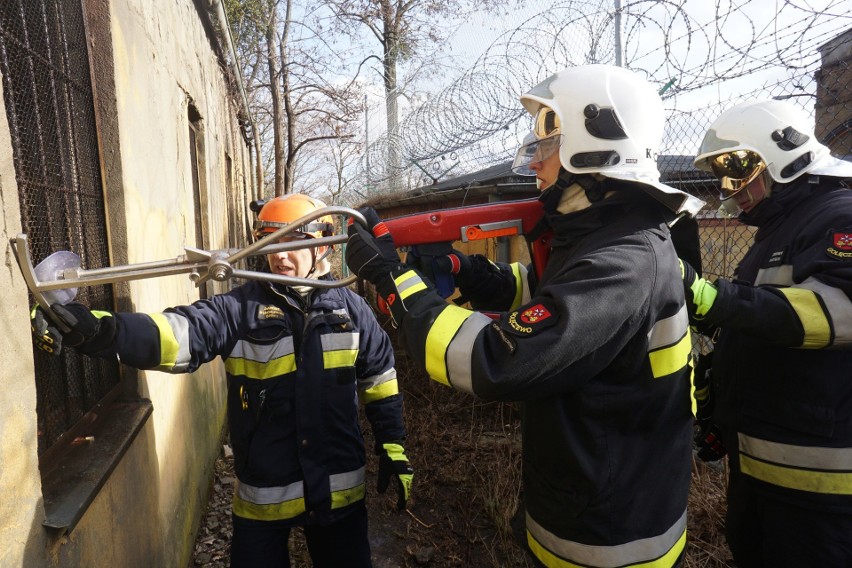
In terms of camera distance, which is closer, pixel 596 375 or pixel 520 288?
pixel 596 375

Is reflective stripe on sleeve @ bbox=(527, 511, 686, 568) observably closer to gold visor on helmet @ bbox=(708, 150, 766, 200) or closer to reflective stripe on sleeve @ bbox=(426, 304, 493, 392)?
reflective stripe on sleeve @ bbox=(426, 304, 493, 392)

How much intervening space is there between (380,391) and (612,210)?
1.26m

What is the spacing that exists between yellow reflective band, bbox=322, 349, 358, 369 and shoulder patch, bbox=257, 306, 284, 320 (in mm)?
234

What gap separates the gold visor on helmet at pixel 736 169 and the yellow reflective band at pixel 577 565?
1.62m

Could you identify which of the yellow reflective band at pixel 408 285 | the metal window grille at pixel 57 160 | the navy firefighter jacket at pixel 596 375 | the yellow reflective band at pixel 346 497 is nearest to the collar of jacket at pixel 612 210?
the navy firefighter jacket at pixel 596 375

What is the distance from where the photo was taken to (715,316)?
1.91 metres

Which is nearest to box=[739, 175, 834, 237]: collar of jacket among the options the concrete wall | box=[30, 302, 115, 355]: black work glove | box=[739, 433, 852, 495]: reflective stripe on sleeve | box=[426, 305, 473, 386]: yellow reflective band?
box=[739, 433, 852, 495]: reflective stripe on sleeve

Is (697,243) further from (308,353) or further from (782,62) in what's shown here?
(782,62)

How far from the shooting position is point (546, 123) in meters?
1.75

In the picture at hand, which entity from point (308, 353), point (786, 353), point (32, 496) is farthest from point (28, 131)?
point (786, 353)

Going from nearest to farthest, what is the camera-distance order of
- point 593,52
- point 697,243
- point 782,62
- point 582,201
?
point 582,201
point 697,243
point 782,62
point 593,52

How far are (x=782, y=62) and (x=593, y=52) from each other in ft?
4.39

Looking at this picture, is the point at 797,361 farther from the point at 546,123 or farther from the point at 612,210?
the point at 546,123

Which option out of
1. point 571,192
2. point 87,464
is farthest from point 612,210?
point 87,464
